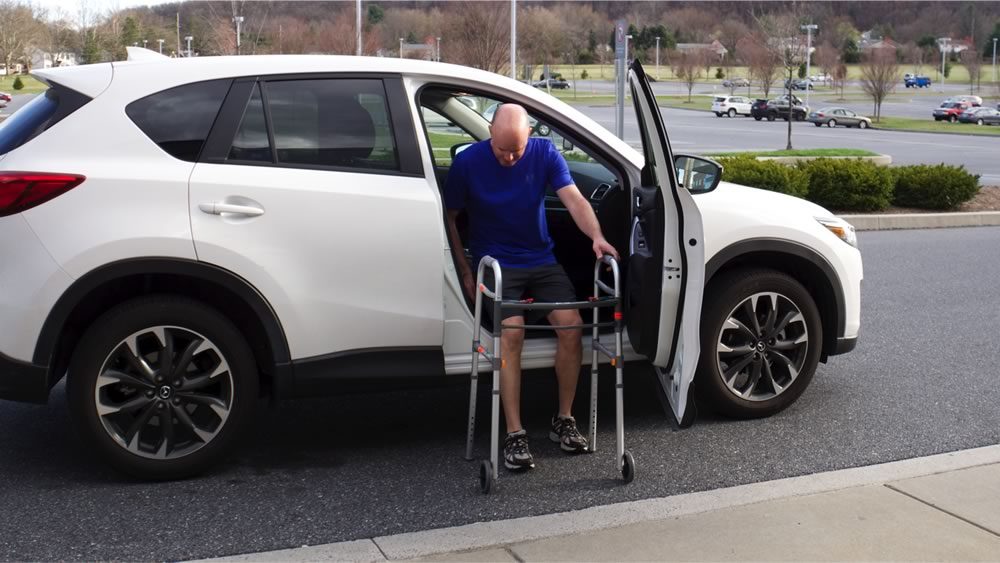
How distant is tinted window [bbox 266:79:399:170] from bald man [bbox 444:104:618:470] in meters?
0.37

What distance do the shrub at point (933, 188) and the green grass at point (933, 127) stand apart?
3577 centimetres

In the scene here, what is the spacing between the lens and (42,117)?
479 centimetres

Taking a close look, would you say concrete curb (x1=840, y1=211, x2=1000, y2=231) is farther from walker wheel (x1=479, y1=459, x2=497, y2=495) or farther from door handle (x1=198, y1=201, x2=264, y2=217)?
door handle (x1=198, y1=201, x2=264, y2=217)

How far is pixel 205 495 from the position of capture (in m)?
4.71

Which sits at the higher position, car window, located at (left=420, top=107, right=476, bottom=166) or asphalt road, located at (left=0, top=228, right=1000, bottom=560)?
car window, located at (left=420, top=107, right=476, bottom=166)

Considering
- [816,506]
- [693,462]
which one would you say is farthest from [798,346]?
[816,506]

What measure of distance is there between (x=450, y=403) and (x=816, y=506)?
7.25 feet

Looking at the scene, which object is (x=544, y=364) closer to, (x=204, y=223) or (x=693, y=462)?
(x=693, y=462)

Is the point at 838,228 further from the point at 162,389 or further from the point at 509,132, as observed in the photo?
the point at 162,389

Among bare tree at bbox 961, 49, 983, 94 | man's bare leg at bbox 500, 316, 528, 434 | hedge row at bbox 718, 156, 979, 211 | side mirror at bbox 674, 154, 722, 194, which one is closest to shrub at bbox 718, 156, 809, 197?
hedge row at bbox 718, 156, 979, 211

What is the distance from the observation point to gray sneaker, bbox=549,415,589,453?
5.23 m

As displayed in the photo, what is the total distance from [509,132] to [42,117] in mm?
1953

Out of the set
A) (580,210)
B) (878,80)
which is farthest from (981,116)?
(580,210)

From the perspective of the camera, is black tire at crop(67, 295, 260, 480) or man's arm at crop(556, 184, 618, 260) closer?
black tire at crop(67, 295, 260, 480)
